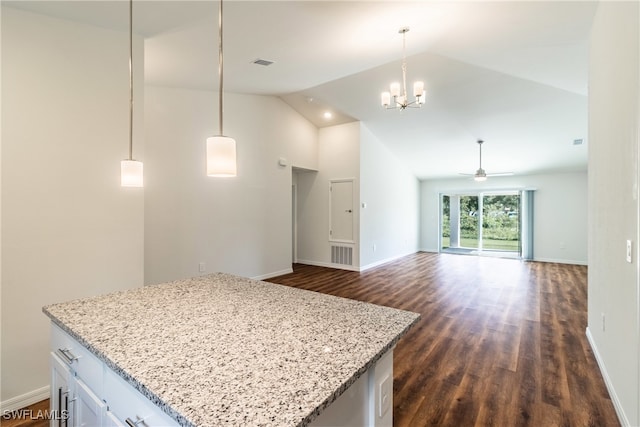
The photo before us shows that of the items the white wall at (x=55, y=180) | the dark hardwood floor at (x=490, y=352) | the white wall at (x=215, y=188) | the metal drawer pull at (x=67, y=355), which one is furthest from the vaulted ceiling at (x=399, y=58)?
the dark hardwood floor at (x=490, y=352)

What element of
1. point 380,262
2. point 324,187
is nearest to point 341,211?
point 324,187

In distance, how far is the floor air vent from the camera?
6.45m

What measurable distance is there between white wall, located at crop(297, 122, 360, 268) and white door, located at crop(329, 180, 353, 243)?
0.12 meters

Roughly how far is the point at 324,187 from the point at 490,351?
4.59 m

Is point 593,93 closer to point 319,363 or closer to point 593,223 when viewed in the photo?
point 593,223

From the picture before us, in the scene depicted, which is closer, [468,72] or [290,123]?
[468,72]

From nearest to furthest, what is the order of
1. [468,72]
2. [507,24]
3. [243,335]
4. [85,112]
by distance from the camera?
[243,335] → [85,112] → [507,24] → [468,72]

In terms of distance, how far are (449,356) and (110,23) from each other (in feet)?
13.0

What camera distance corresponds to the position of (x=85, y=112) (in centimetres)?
238

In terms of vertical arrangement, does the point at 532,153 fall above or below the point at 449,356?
above

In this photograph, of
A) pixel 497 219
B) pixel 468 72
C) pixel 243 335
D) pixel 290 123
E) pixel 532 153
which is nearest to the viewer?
pixel 243 335

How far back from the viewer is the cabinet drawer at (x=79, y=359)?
3.84ft

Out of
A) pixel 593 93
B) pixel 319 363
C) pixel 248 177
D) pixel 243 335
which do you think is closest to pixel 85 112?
pixel 243 335

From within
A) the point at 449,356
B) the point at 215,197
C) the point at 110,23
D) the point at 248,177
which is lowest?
the point at 449,356
